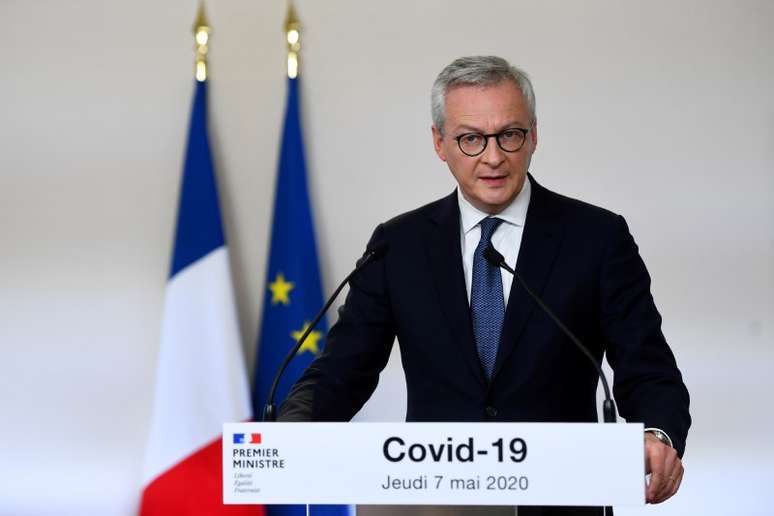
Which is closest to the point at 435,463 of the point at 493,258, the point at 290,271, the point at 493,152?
the point at 493,258

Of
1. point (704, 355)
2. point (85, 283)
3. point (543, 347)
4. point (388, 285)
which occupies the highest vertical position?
point (85, 283)

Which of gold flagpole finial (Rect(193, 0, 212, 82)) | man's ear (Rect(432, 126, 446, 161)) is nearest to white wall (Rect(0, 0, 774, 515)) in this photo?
gold flagpole finial (Rect(193, 0, 212, 82))

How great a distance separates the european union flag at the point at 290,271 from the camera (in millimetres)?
4227

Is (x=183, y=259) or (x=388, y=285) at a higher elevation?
(x=183, y=259)

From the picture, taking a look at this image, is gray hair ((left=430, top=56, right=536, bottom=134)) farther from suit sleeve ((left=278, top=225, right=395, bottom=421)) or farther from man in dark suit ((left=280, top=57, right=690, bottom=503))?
suit sleeve ((left=278, top=225, right=395, bottom=421))

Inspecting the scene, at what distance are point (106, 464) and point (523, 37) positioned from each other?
2.38 m

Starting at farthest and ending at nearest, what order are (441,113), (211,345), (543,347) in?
1. (211,345)
2. (441,113)
3. (543,347)

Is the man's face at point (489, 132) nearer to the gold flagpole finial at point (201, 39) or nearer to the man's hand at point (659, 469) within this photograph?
the man's hand at point (659, 469)

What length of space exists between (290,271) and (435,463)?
8.38 ft

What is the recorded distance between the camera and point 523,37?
14.1 feet

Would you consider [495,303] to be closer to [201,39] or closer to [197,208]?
[197,208]

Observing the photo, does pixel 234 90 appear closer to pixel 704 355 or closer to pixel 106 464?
pixel 106 464

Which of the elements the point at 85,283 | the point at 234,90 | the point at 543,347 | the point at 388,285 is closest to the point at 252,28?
the point at 234,90

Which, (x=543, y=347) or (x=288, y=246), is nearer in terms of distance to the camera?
→ (x=543, y=347)
